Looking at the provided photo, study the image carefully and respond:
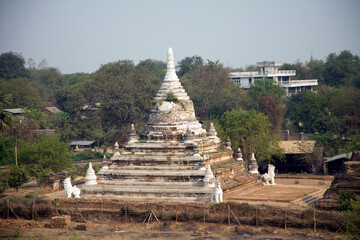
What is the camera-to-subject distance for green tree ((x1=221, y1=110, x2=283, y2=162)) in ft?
147

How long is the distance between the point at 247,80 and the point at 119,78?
2556 centimetres

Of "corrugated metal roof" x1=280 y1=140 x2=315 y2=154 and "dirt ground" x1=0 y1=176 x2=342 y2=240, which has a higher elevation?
"corrugated metal roof" x1=280 y1=140 x2=315 y2=154

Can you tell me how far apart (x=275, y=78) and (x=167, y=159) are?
5711 cm

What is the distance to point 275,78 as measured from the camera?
292 feet

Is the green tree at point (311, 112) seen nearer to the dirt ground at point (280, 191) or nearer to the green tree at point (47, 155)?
the dirt ground at point (280, 191)

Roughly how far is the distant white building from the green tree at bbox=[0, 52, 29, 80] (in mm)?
35211

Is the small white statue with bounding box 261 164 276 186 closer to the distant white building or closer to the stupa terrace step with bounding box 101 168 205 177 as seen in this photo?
the stupa terrace step with bounding box 101 168 205 177

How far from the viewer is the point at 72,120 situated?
7188 cm

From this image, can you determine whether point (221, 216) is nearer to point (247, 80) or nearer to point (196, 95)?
point (196, 95)

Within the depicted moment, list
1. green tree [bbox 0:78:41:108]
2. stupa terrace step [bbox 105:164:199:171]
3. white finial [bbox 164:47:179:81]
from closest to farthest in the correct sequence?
1. stupa terrace step [bbox 105:164:199:171]
2. white finial [bbox 164:47:179:81]
3. green tree [bbox 0:78:41:108]

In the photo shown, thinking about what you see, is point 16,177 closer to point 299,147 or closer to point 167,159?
point 167,159

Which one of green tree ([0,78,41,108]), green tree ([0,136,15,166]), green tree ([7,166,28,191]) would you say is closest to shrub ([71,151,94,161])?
green tree ([0,136,15,166])

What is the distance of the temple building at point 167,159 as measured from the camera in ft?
107

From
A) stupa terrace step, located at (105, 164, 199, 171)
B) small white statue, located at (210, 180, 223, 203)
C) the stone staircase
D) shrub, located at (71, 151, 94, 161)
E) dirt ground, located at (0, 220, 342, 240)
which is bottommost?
dirt ground, located at (0, 220, 342, 240)
